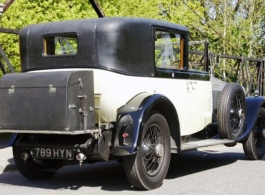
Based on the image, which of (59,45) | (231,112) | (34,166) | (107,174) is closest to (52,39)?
(59,45)

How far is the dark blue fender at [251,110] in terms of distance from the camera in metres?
9.70

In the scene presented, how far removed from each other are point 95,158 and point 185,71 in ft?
7.11

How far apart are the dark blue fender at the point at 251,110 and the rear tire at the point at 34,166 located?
3.18m

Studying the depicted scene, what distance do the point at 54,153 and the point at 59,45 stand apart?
1585 mm

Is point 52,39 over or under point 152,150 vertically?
over

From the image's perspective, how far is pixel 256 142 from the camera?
34.9 feet

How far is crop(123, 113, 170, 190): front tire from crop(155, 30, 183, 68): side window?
37.1 inches

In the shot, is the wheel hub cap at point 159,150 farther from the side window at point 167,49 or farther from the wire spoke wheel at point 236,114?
the wire spoke wheel at point 236,114

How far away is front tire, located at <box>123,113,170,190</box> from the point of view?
7.03 m

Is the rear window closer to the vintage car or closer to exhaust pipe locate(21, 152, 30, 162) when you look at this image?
the vintage car

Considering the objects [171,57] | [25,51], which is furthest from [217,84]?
[25,51]

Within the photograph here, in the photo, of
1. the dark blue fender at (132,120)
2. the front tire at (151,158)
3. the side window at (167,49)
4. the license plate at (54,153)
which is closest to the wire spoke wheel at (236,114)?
the side window at (167,49)

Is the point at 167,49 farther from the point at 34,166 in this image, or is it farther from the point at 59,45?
the point at 34,166

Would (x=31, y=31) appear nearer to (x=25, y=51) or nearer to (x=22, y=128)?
(x=25, y=51)
